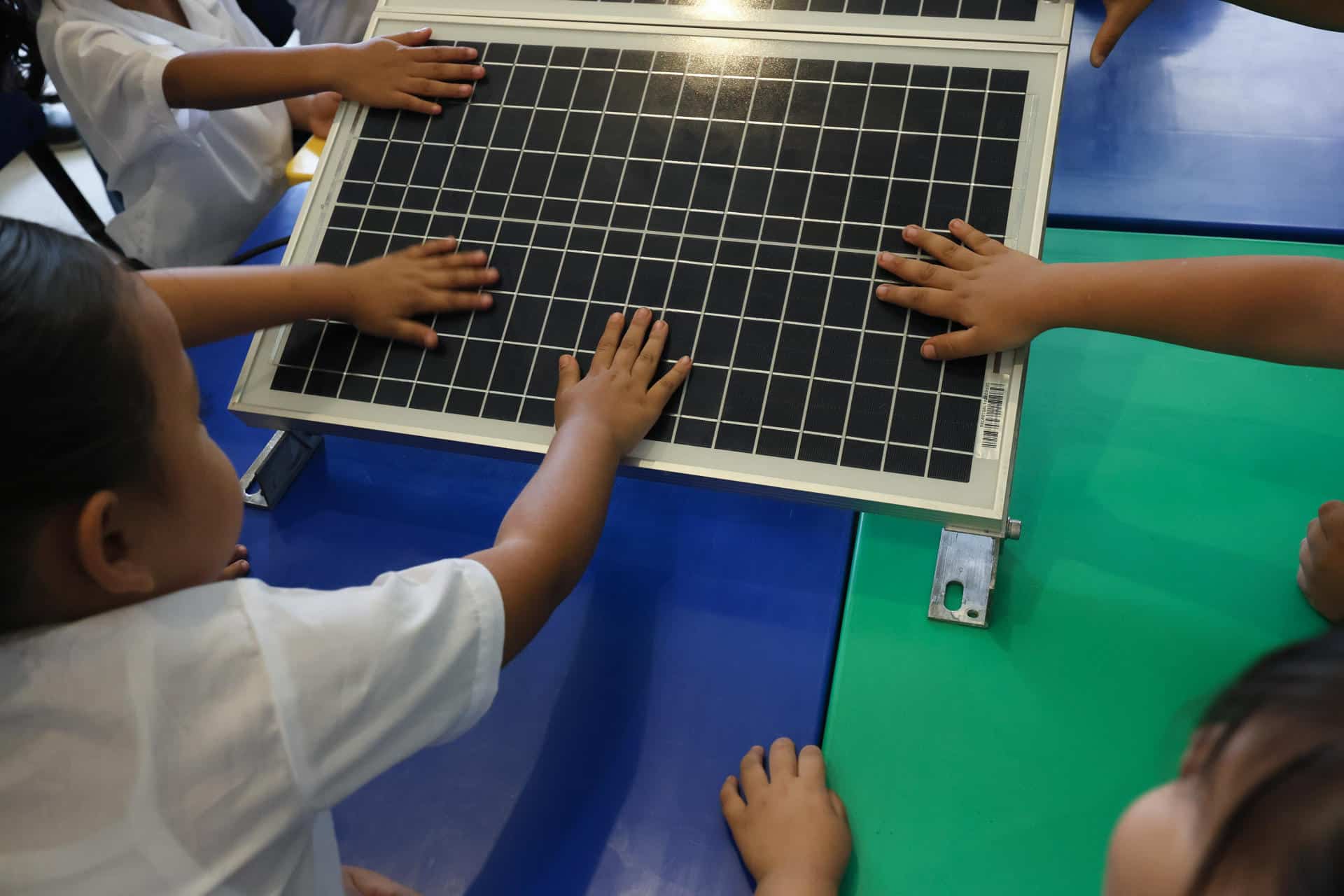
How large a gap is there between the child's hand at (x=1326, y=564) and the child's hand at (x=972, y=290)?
351 mm

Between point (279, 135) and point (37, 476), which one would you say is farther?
point (279, 135)

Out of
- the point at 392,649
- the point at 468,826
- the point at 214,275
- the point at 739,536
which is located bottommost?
the point at 468,826

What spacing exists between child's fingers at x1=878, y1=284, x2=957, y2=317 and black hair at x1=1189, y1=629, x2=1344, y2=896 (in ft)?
1.59

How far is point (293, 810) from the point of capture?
70 centimetres

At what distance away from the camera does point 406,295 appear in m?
1.05

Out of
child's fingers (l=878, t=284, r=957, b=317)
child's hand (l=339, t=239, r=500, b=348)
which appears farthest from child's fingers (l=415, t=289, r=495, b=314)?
child's fingers (l=878, t=284, r=957, b=317)

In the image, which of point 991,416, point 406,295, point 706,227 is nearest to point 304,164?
point 406,295

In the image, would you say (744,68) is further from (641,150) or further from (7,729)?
(7,729)

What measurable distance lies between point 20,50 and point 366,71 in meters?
0.86

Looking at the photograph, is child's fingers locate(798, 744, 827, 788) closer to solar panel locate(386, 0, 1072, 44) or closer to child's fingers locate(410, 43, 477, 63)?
solar panel locate(386, 0, 1072, 44)

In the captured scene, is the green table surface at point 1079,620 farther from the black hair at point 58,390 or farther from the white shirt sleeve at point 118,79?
the white shirt sleeve at point 118,79

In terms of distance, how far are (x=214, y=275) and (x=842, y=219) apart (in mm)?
707

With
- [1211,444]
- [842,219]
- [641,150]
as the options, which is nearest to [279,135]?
[641,150]

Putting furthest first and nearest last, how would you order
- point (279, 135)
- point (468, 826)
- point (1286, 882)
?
1. point (279, 135)
2. point (468, 826)
3. point (1286, 882)
